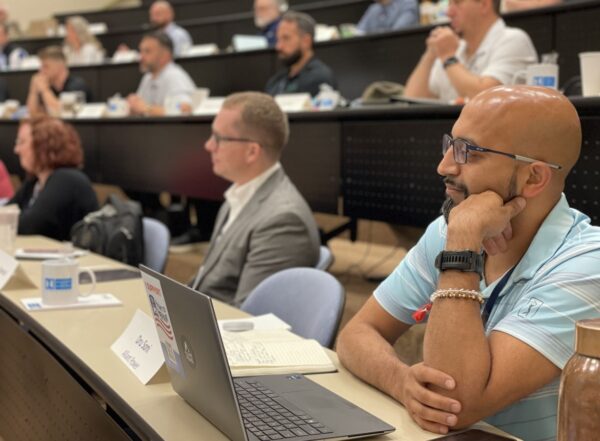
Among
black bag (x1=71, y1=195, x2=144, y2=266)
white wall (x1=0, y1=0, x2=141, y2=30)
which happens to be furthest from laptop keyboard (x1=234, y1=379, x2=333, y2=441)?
white wall (x1=0, y1=0, x2=141, y2=30)

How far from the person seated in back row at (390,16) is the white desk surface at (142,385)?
13.9 ft

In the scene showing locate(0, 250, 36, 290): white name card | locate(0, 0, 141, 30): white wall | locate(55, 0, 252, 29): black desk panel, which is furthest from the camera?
locate(0, 0, 141, 30): white wall

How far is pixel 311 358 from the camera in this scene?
160 cm

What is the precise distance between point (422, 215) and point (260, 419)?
1949mm

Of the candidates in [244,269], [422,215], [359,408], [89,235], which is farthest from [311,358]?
[89,235]

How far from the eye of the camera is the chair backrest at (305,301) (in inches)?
76.2

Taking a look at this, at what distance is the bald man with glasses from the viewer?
1.25m

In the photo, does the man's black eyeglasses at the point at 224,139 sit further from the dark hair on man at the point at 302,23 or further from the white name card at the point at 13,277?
the dark hair on man at the point at 302,23

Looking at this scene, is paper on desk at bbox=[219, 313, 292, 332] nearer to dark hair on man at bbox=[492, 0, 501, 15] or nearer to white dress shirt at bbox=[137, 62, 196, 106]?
dark hair on man at bbox=[492, 0, 501, 15]

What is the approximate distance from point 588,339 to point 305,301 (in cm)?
129

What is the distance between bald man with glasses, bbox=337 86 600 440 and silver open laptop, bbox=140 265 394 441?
5.0 inches

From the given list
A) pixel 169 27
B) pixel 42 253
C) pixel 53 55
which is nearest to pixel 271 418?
pixel 42 253

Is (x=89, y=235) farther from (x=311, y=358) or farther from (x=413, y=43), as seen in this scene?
(x=413, y=43)

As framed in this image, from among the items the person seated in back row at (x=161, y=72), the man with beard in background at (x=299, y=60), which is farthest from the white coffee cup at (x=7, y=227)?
the person seated in back row at (x=161, y=72)
